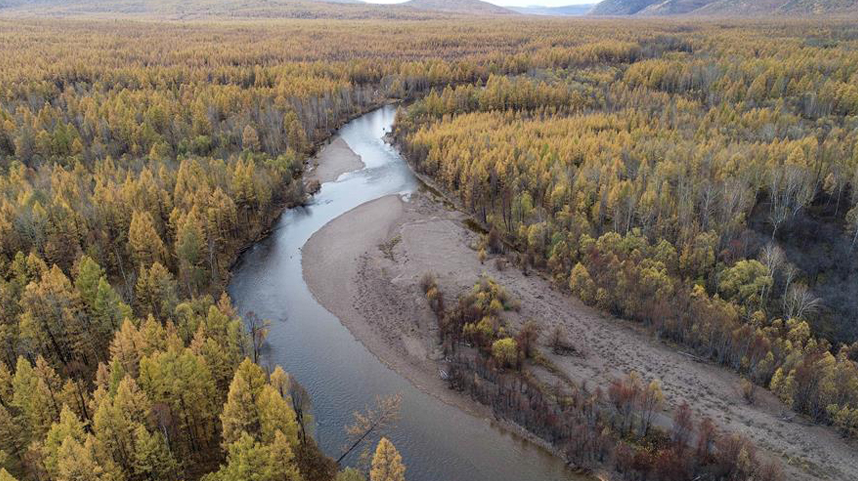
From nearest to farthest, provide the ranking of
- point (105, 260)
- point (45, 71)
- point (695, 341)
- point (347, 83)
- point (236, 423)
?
point (236, 423) → point (695, 341) → point (105, 260) → point (45, 71) → point (347, 83)

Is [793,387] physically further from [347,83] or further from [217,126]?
[347,83]

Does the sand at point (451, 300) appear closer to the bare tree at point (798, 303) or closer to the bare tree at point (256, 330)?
the bare tree at point (256, 330)

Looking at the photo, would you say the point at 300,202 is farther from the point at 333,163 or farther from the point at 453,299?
the point at 453,299

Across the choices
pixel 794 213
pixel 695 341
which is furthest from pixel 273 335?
pixel 794 213

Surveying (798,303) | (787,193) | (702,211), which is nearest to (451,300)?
(798,303)

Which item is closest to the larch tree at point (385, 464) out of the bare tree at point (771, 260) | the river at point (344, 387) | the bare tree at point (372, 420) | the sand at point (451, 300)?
Answer: the river at point (344, 387)
